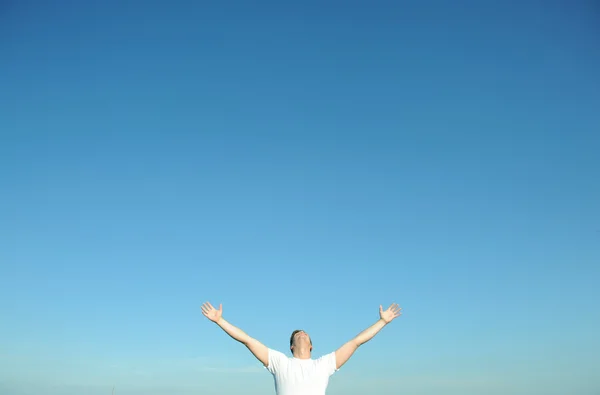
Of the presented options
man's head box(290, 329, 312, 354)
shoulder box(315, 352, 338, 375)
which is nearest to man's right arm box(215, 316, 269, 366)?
man's head box(290, 329, 312, 354)

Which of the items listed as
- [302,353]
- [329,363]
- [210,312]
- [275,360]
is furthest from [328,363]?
[210,312]

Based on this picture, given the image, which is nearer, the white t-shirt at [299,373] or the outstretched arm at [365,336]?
the white t-shirt at [299,373]

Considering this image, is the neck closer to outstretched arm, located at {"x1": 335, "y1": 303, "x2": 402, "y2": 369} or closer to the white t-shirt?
the white t-shirt

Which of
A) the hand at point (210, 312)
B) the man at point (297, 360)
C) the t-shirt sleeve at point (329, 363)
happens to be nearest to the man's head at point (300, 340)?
the man at point (297, 360)

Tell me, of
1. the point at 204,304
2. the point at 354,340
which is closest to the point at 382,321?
the point at 354,340

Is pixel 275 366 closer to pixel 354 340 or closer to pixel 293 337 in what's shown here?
pixel 293 337

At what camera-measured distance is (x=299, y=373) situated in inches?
460

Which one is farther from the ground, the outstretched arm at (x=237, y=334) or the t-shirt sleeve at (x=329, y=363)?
the outstretched arm at (x=237, y=334)

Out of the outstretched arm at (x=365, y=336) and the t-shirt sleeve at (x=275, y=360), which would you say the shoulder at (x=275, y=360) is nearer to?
the t-shirt sleeve at (x=275, y=360)

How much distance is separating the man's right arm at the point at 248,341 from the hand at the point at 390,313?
345 cm

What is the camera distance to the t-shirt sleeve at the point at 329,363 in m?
12.0

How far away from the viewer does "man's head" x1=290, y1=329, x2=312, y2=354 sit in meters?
12.3

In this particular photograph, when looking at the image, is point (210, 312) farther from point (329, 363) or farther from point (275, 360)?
point (329, 363)

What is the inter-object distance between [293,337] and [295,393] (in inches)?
52.2
